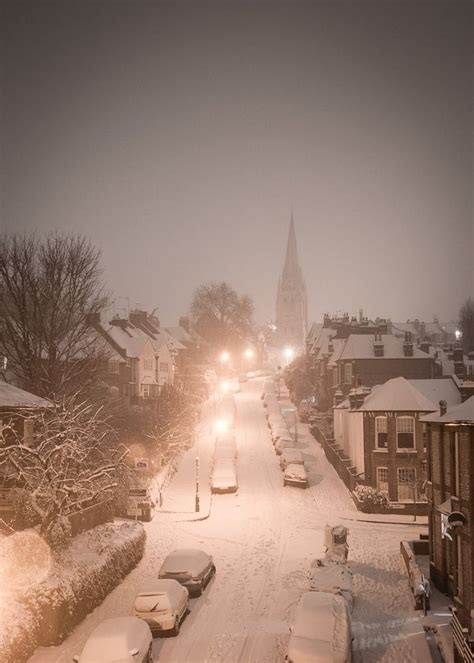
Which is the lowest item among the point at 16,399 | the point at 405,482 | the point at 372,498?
the point at 372,498

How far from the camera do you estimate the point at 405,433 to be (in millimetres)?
41562

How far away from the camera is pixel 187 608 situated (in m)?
22.2

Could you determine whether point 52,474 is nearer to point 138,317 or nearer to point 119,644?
point 119,644

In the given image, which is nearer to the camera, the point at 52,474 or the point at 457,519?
the point at 457,519

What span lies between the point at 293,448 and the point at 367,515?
1370 cm

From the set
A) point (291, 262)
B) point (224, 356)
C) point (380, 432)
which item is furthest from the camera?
point (291, 262)

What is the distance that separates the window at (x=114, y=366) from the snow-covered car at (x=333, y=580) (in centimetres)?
4236

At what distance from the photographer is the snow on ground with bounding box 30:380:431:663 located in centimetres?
1964

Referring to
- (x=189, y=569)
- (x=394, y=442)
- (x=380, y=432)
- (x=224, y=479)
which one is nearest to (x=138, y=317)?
(x=224, y=479)

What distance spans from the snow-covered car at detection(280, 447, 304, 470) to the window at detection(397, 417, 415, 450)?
8.06 meters

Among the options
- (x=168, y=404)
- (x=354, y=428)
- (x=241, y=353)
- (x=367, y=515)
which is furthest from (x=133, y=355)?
(x=241, y=353)

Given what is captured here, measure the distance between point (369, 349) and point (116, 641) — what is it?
1946 inches

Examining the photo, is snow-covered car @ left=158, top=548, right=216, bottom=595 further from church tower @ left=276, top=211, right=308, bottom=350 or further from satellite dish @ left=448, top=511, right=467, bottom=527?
church tower @ left=276, top=211, right=308, bottom=350

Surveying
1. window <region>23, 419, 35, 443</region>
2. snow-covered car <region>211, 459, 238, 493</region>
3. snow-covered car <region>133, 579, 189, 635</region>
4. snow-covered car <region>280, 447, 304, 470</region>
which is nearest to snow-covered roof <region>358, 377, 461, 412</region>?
snow-covered car <region>280, 447, 304, 470</region>
